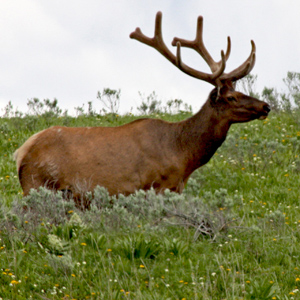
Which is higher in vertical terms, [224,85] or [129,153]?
[224,85]

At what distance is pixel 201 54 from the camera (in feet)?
27.1

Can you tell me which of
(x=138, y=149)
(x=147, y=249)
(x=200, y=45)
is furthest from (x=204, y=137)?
(x=147, y=249)

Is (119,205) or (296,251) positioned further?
(119,205)

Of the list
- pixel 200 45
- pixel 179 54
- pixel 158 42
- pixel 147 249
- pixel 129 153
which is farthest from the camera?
pixel 200 45

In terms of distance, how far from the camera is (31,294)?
4586 mm

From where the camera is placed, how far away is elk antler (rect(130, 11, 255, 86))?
733 centimetres

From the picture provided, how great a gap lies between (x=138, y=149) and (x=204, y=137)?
889 millimetres

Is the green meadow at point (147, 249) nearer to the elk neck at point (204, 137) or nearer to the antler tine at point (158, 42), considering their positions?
the elk neck at point (204, 137)

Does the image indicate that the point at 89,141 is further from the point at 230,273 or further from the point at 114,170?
the point at 230,273

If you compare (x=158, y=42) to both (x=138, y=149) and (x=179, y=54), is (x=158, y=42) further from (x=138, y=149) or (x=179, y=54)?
(x=138, y=149)

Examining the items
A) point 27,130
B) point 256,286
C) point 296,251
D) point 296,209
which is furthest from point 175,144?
point 27,130

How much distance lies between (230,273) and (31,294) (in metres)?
1.66

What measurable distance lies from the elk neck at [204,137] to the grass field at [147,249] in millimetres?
341

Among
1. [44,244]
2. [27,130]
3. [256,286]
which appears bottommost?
[256,286]
